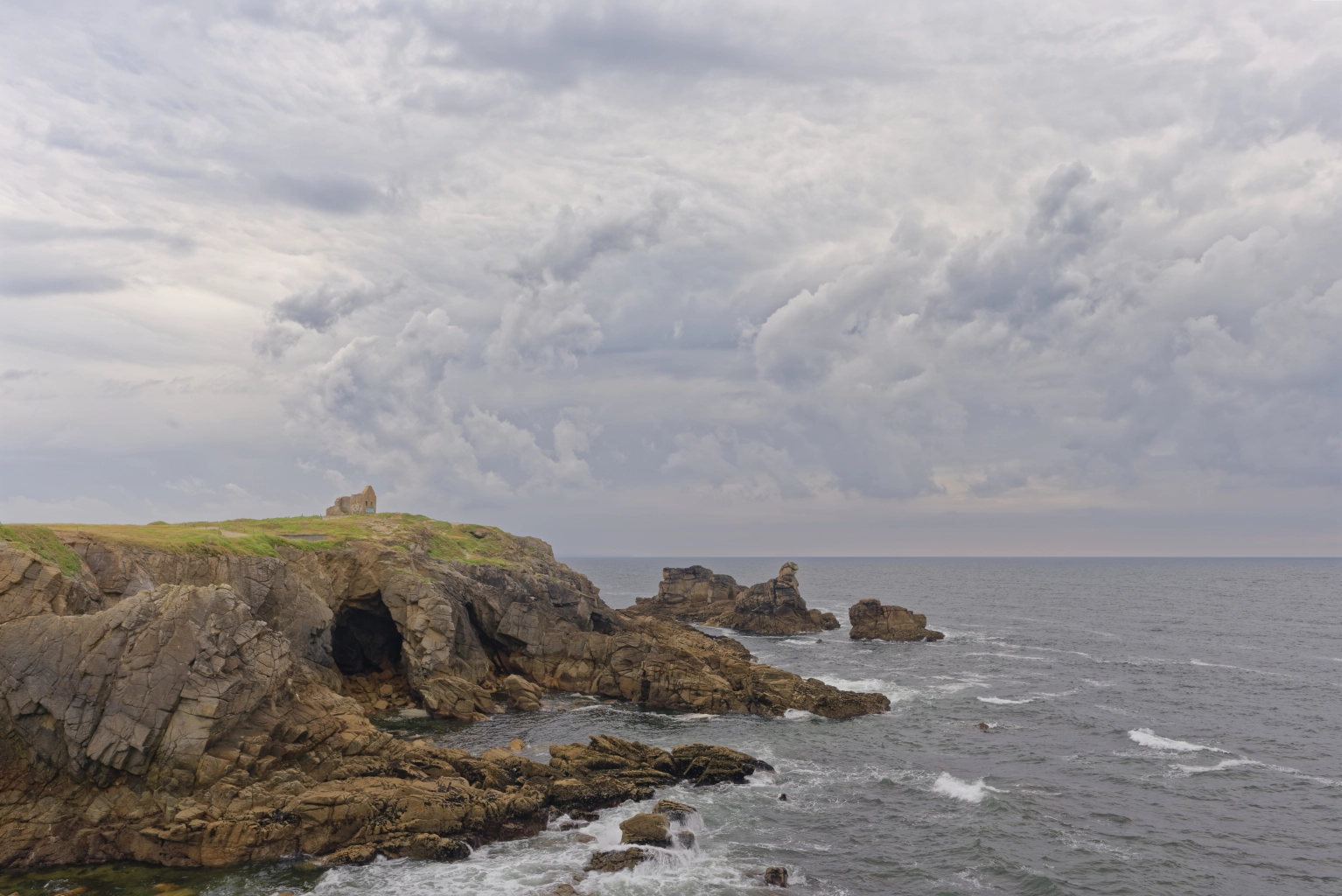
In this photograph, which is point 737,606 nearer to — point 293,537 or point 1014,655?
point 1014,655

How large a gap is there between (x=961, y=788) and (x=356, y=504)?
78.6 meters

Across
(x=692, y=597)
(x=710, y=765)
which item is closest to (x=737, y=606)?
(x=692, y=597)

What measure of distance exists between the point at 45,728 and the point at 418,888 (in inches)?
723

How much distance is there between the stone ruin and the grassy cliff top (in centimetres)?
881

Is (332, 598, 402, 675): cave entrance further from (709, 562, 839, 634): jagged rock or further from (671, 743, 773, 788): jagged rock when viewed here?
(709, 562, 839, 634): jagged rock

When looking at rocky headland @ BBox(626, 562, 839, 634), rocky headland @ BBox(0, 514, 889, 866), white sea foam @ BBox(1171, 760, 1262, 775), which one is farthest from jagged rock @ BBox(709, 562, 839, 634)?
white sea foam @ BBox(1171, 760, 1262, 775)

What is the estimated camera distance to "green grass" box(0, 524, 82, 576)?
41.8 meters

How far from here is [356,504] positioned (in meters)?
99.5

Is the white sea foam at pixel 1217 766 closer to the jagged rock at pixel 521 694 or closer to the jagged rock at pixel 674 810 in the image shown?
the jagged rock at pixel 674 810

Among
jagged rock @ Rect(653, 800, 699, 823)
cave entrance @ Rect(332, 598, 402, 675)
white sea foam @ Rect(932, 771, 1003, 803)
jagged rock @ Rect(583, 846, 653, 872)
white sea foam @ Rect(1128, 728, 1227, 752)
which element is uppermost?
cave entrance @ Rect(332, 598, 402, 675)

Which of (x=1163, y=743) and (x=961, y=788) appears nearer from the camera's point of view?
(x=961, y=788)

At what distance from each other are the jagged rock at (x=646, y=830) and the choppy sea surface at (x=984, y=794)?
2.96 ft

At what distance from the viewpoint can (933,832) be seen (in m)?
40.1

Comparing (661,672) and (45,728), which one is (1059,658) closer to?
(661,672)
